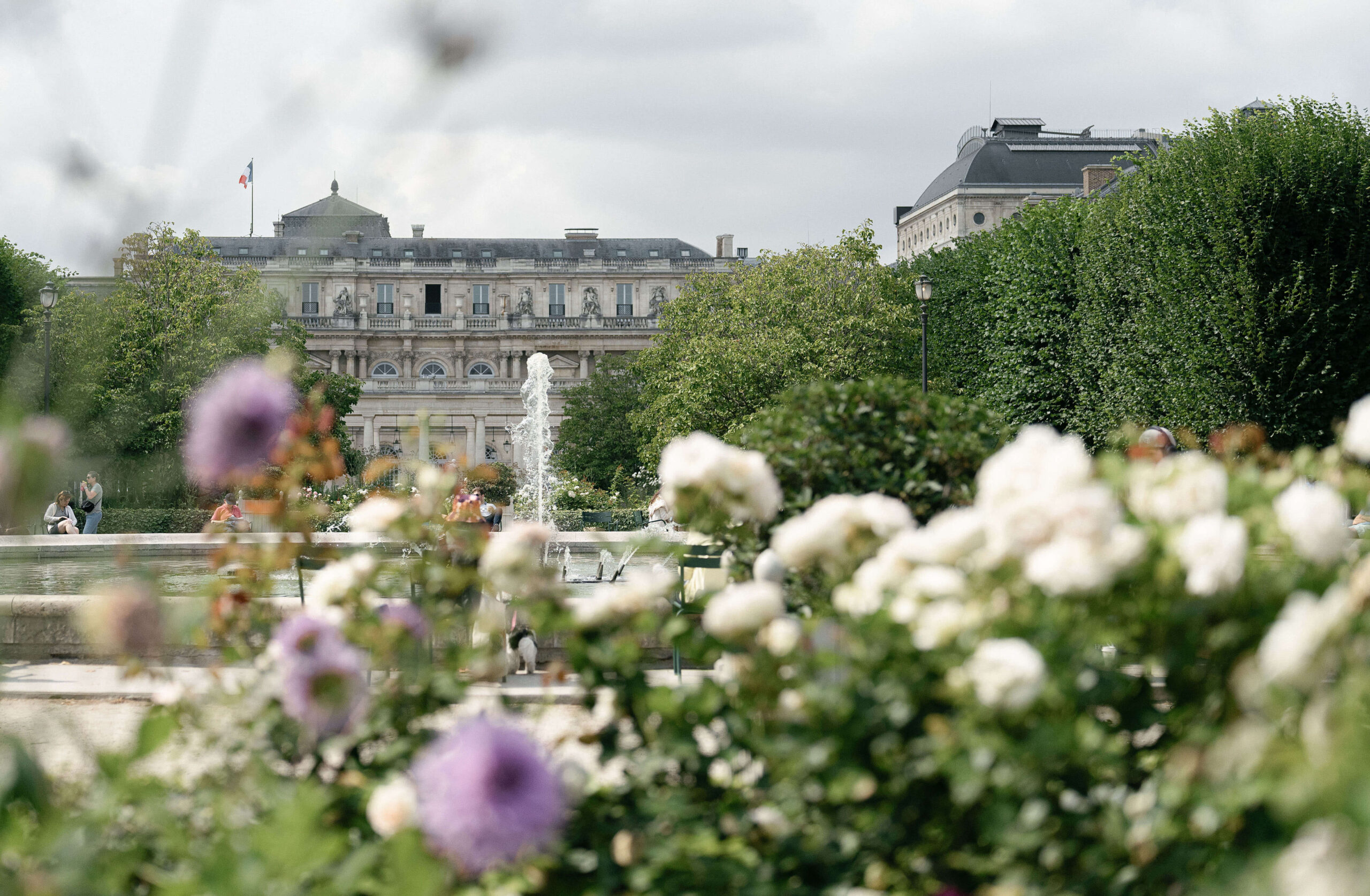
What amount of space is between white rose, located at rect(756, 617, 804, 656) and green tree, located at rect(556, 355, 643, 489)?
60005mm

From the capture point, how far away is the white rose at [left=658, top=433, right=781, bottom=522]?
11.1 feet

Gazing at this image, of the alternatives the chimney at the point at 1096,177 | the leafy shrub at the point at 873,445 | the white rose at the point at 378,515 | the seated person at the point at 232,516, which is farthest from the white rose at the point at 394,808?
the chimney at the point at 1096,177

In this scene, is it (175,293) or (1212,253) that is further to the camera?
(175,293)

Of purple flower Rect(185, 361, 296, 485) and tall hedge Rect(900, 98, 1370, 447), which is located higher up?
tall hedge Rect(900, 98, 1370, 447)

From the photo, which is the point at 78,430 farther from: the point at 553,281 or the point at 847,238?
the point at 553,281

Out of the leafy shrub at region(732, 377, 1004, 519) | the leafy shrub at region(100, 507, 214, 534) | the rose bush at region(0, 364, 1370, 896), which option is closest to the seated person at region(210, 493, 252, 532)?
the leafy shrub at region(100, 507, 214, 534)

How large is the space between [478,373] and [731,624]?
94.1 meters

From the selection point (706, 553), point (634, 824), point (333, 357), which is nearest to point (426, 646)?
point (634, 824)

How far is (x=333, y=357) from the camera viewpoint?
91000 millimetres

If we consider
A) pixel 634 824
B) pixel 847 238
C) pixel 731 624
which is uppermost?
pixel 847 238

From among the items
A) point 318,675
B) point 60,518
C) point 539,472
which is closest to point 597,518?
point 539,472

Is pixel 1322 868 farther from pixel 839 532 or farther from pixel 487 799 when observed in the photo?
pixel 839 532

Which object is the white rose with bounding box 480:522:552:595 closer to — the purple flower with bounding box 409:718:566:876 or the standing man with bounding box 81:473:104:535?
the purple flower with bounding box 409:718:566:876

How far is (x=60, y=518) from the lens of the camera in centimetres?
2264
